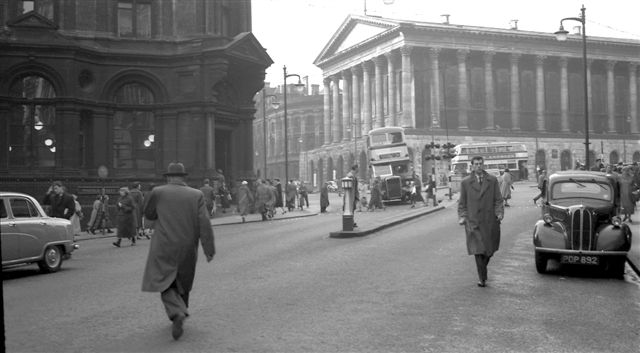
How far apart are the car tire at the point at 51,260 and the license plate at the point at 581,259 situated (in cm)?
973

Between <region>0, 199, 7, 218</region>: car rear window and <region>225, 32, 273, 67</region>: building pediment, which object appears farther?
<region>225, 32, 273, 67</region>: building pediment

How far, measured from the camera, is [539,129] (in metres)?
99.5

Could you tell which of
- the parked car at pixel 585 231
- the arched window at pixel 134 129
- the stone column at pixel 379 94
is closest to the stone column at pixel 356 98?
the stone column at pixel 379 94

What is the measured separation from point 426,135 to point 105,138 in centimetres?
6112

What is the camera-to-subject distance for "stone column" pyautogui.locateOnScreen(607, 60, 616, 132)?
10244 centimetres

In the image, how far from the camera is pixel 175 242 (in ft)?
26.6

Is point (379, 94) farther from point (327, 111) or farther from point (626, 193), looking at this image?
point (626, 193)

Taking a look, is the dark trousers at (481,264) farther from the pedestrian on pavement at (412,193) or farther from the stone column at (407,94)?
the stone column at (407,94)

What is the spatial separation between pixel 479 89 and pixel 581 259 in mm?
88641

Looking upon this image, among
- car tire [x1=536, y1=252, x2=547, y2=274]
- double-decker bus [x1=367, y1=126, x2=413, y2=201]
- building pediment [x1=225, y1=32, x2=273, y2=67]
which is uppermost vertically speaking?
building pediment [x1=225, y1=32, x2=273, y2=67]

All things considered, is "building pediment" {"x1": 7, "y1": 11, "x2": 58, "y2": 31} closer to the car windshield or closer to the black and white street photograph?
the black and white street photograph

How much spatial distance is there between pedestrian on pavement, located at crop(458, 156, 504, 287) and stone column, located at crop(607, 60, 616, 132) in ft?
324

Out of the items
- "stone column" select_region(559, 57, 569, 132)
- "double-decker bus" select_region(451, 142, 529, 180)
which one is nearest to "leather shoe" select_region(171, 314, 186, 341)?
"double-decker bus" select_region(451, 142, 529, 180)

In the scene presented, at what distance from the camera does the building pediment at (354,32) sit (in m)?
95.2
